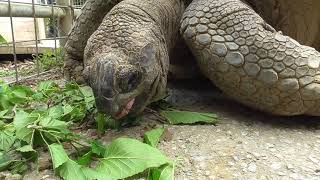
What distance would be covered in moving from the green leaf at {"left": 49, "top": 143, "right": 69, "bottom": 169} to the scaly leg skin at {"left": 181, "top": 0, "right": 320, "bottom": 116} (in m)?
0.90

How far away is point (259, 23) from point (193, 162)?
32.9 inches

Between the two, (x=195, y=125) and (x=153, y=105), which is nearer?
(x=195, y=125)

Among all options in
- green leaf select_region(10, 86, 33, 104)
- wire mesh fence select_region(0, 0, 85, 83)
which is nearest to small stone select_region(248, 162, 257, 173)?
green leaf select_region(10, 86, 33, 104)

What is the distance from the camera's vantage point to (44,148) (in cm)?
157

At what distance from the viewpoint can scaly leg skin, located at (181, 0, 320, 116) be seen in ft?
6.23

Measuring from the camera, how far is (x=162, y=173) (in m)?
1.36

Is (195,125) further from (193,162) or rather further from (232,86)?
(193,162)

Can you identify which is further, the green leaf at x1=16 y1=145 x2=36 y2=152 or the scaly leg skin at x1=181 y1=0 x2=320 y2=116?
the scaly leg skin at x1=181 y1=0 x2=320 y2=116

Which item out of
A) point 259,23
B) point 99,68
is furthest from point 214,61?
point 99,68

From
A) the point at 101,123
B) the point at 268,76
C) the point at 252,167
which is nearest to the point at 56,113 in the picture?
the point at 101,123

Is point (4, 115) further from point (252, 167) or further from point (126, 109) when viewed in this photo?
point (252, 167)

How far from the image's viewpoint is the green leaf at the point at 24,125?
1521 mm

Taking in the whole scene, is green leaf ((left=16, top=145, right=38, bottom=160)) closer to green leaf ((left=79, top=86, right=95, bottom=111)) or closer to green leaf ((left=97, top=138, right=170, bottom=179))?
green leaf ((left=97, top=138, right=170, bottom=179))

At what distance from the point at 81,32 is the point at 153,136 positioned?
4.37 ft
